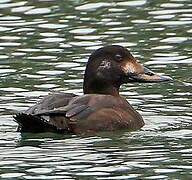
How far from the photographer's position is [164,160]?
40.0ft

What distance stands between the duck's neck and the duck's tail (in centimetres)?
109

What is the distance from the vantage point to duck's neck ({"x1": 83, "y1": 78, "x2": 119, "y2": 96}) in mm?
14422

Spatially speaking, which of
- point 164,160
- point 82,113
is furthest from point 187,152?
point 82,113

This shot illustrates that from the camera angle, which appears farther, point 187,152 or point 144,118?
point 144,118

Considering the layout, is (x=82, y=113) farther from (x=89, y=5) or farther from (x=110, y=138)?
(x=89, y=5)

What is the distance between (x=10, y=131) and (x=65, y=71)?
10.6 ft

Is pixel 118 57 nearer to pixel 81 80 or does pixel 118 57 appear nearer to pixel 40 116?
pixel 40 116

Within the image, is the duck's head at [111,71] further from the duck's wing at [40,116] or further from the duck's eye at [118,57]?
the duck's wing at [40,116]

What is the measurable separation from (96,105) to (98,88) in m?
0.71

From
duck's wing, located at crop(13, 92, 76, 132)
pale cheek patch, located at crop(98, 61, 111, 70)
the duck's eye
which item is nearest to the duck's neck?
pale cheek patch, located at crop(98, 61, 111, 70)

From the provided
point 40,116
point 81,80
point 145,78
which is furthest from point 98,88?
point 81,80

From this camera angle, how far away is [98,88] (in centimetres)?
1448

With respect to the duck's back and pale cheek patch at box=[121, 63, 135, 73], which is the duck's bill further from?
the duck's back

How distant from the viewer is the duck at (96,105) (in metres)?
13.4
